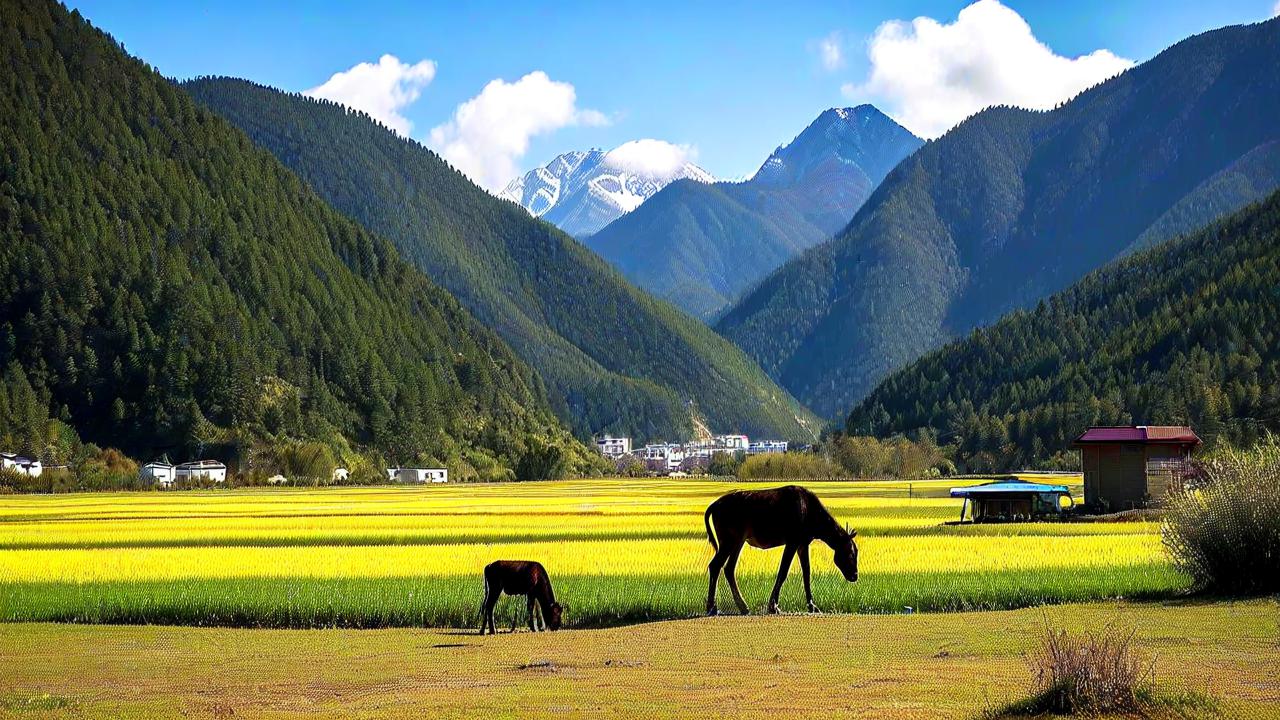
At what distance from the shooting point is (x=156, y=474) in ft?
495

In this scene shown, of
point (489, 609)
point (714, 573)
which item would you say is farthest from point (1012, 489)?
point (489, 609)

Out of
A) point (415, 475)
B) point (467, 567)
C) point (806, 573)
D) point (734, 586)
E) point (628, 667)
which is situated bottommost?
point (628, 667)

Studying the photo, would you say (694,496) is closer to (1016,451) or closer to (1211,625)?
(1016,451)

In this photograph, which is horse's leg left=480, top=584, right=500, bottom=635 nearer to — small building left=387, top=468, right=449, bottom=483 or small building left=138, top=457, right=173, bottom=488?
small building left=138, top=457, right=173, bottom=488

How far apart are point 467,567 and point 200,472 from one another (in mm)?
120772

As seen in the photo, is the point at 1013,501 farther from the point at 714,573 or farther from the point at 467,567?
the point at 714,573

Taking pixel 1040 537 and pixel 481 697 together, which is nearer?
pixel 481 697

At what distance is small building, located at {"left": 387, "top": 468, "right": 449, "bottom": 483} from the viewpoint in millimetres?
178250

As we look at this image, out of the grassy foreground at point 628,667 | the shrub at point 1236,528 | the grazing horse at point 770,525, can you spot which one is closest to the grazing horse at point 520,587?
the grassy foreground at point 628,667

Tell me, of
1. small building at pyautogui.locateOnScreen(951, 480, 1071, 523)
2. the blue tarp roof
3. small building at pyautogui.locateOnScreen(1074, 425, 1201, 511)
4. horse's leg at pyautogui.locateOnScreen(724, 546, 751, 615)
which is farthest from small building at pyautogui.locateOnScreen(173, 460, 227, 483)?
horse's leg at pyautogui.locateOnScreen(724, 546, 751, 615)

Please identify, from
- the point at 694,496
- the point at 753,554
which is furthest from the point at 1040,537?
the point at 694,496

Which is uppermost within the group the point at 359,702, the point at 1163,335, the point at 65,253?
the point at 65,253

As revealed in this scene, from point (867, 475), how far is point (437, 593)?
155983 millimetres

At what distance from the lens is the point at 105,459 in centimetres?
15750
